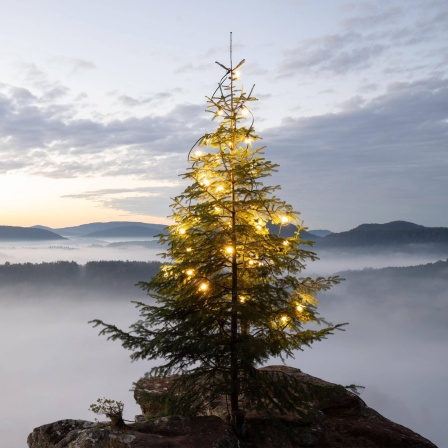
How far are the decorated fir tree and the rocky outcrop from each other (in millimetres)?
750

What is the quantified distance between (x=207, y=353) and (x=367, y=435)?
6622 mm

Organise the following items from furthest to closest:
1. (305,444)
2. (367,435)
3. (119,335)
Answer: (367,435) → (305,444) → (119,335)

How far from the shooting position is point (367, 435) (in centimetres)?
1479

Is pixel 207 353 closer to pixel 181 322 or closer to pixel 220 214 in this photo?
pixel 181 322

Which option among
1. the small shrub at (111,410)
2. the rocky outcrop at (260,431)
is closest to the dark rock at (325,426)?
the rocky outcrop at (260,431)

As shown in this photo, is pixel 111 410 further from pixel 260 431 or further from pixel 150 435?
pixel 260 431

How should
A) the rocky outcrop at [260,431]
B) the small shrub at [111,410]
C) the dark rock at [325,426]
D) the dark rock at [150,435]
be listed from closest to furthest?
the dark rock at [150,435], the rocky outcrop at [260,431], the small shrub at [111,410], the dark rock at [325,426]

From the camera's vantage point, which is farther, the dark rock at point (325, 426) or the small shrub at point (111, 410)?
the dark rock at point (325, 426)

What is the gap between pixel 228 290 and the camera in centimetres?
1292

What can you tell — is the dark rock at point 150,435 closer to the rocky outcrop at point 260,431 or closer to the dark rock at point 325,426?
the rocky outcrop at point 260,431

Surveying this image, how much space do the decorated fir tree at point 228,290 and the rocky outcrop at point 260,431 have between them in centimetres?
75

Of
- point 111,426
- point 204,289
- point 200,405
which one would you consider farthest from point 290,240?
point 111,426

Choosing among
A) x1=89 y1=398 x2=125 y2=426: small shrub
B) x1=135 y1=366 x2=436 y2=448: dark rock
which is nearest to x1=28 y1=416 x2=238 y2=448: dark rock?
x1=89 y1=398 x2=125 y2=426: small shrub

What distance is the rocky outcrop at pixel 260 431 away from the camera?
424 inches
